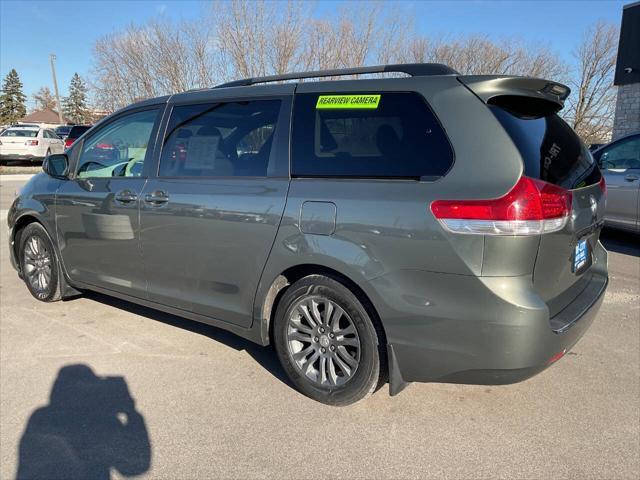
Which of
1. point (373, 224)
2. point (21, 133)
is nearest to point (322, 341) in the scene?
point (373, 224)

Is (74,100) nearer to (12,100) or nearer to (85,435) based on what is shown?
(12,100)

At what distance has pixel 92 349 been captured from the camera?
12.5 feet

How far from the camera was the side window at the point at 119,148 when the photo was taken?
3.89m

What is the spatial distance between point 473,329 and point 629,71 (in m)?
22.3

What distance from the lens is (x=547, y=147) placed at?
104 inches

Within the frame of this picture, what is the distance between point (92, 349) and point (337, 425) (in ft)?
6.88

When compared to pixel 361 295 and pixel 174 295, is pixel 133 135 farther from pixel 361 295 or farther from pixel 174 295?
pixel 361 295

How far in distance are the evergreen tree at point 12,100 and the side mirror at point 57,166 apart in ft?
280

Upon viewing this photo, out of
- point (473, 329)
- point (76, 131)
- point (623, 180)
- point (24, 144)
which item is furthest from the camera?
point (76, 131)

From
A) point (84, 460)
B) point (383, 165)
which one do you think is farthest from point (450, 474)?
point (84, 460)

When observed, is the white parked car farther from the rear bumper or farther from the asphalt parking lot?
the rear bumper

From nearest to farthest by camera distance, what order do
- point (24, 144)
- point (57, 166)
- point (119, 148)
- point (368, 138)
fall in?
point (368, 138), point (119, 148), point (57, 166), point (24, 144)

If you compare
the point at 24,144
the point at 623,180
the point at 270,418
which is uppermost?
the point at 24,144

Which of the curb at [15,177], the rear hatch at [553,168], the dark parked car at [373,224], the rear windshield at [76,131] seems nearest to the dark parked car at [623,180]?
the dark parked car at [373,224]
